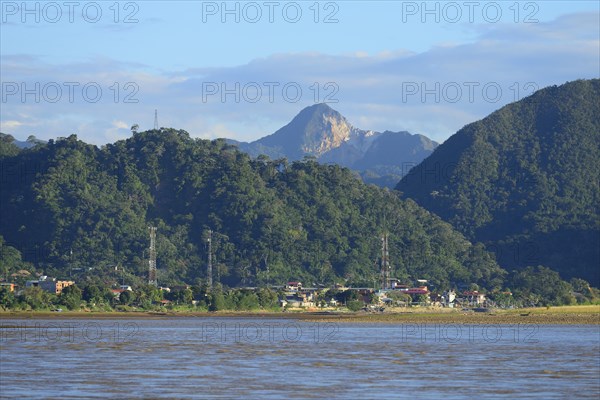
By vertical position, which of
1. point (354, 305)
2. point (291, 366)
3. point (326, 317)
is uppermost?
point (291, 366)

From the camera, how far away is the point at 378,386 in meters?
40.5

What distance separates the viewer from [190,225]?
18862 cm

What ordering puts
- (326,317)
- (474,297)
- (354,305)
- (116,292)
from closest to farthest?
1. (326,317)
2. (116,292)
3. (354,305)
4. (474,297)

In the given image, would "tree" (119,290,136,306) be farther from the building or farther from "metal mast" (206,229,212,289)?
"metal mast" (206,229,212,289)

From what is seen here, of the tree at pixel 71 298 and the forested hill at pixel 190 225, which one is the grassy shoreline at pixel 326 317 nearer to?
the tree at pixel 71 298

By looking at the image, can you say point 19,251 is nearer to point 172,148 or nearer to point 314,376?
point 172,148

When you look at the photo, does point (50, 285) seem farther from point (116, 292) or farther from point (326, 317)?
point (326, 317)

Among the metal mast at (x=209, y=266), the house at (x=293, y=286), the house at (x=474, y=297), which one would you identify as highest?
the metal mast at (x=209, y=266)

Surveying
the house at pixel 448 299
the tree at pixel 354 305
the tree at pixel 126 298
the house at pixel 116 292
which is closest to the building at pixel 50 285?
the house at pixel 116 292

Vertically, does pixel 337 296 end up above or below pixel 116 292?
below

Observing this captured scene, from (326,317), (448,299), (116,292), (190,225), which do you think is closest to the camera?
(326,317)

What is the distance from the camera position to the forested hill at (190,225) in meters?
174

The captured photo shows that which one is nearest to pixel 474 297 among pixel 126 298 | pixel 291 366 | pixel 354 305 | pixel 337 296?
pixel 337 296

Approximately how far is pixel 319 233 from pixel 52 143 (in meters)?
51.4
